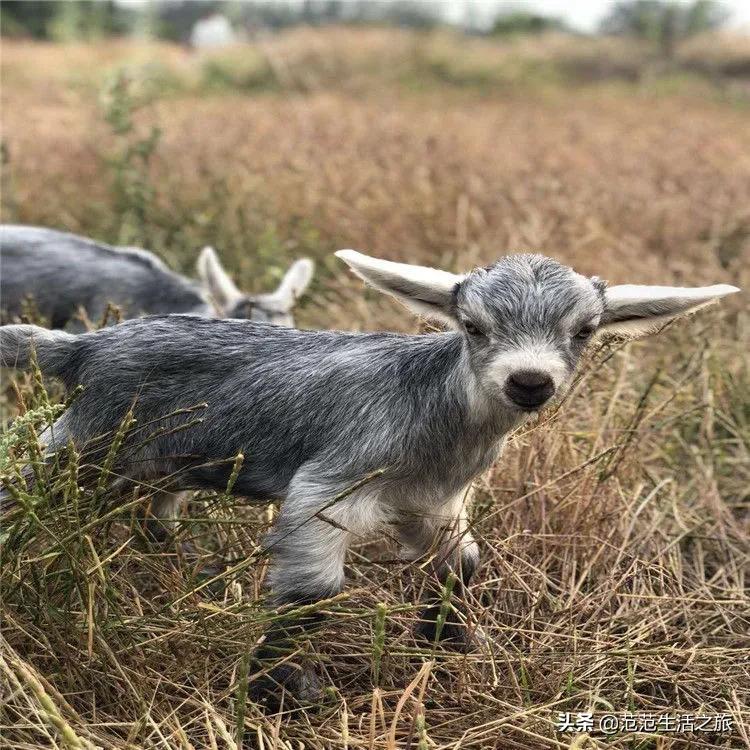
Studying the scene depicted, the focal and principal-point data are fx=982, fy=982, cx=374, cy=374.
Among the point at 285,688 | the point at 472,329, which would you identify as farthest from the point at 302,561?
the point at 472,329

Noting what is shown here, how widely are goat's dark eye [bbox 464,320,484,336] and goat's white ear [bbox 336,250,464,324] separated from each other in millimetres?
143

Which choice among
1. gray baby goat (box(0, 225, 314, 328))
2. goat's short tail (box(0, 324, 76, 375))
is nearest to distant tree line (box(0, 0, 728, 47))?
gray baby goat (box(0, 225, 314, 328))

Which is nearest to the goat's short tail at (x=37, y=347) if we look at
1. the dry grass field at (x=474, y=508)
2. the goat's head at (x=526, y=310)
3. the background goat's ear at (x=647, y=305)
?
the dry grass field at (x=474, y=508)

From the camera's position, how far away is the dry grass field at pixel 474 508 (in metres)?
3.04

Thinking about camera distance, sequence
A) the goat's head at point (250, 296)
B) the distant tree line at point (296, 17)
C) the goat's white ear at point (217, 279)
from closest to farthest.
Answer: the goat's head at point (250, 296) < the goat's white ear at point (217, 279) < the distant tree line at point (296, 17)

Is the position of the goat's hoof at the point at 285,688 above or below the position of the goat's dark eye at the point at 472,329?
below

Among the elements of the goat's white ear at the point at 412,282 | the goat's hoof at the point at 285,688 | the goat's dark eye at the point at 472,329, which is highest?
the goat's white ear at the point at 412,282

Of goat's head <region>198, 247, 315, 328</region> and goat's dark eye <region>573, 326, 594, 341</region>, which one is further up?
goat's dark eye <region>573, 326, 594, 341</region>

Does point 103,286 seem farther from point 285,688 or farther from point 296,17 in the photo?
point 296,17

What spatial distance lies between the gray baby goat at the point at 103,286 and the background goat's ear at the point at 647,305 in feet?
10.1

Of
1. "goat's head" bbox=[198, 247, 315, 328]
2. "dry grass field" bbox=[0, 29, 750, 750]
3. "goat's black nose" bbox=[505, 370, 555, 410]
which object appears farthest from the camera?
"goat's head" bbox=[198, 247, 315, 328]

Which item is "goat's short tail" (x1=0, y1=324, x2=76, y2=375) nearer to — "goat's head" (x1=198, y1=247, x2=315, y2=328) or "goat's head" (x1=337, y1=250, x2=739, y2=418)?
"goat's head" (x1=337, y1=250, x2=739, y2=418)

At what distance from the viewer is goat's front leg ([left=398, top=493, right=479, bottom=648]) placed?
345 centimetres

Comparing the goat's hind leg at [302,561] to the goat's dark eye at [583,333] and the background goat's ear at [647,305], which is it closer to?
the goat's dark eye at [583,333]
